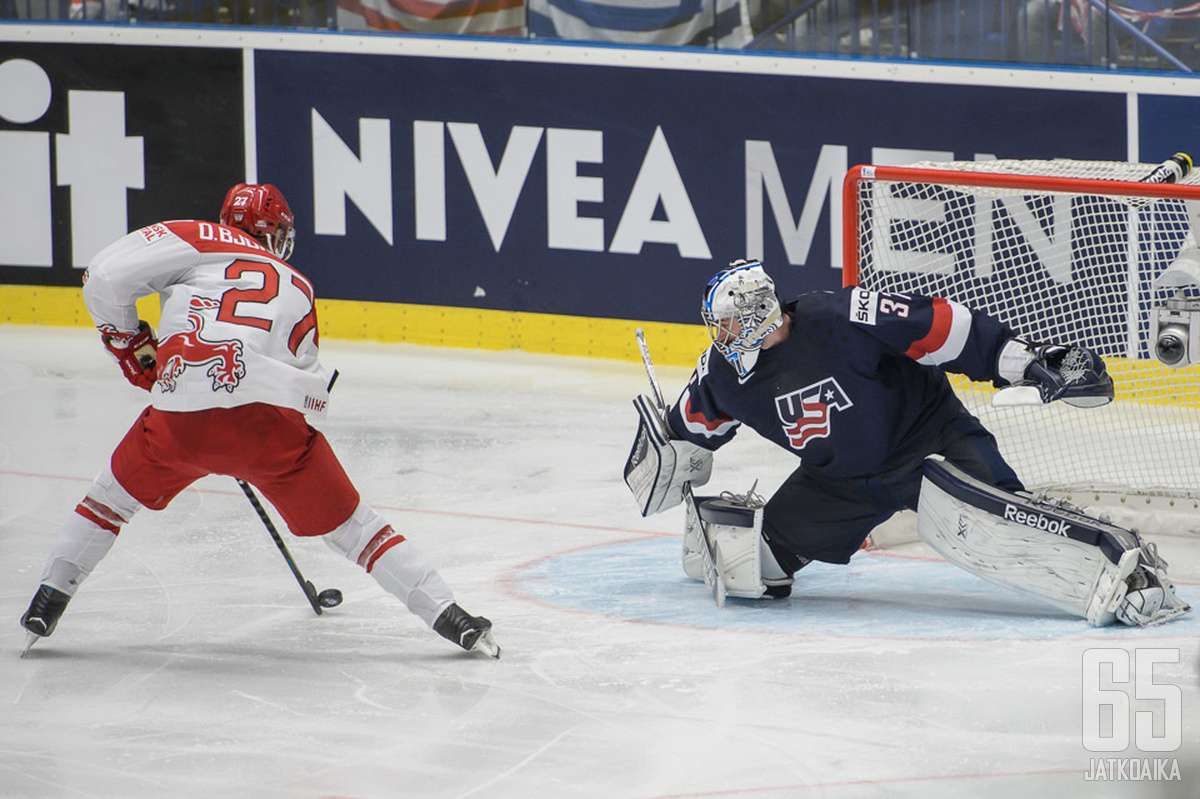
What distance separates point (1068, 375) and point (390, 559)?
67.0 inches

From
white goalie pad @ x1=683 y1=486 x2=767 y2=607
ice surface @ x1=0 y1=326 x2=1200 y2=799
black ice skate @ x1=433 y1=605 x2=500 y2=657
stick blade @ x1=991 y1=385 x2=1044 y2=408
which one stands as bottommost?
ice surface @ x1=0 y1=326 x2=1200 y2=799

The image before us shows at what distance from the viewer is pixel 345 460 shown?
6930 mm

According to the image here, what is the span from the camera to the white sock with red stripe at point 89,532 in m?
4.54

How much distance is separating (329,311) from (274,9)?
1.49 m

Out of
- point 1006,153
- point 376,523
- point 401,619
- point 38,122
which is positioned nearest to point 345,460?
point 401,619

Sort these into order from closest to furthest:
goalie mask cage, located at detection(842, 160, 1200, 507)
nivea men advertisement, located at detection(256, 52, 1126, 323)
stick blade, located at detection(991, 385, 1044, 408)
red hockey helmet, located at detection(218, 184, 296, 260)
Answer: red hockey helmet, located at detection(218, 184, 296, 260) → stick blade, located at detection(991, 385, 1044, 408) → goalie mask cage, located at detection(842, 160, 1200, 507) → nivea men advertisement, located at detection(256, 52, 1126, 323)

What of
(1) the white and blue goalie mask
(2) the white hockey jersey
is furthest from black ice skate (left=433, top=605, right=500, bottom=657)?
(1) the white and blue goalie mask

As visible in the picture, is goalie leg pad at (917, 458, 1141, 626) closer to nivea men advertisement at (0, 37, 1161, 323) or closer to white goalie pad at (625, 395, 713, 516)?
white goalie pad at (625, 395, 713, 516)

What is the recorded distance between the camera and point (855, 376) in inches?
184

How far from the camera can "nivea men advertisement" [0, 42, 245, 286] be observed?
9.41m

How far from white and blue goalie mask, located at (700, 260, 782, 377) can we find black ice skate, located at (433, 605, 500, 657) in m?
0.90

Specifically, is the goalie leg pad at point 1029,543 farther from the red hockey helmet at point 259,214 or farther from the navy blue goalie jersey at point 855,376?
the red hockey helmet at point 259,214

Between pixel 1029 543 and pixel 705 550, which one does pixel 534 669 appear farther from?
pixel 1029 543

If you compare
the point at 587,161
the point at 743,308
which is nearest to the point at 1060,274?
the point at 743,308
